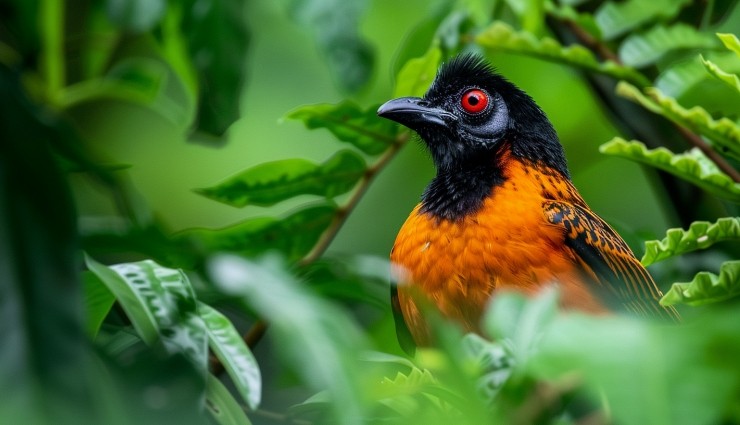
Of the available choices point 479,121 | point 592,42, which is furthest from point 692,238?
point 479,121

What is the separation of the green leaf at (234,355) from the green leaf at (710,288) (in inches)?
29.1

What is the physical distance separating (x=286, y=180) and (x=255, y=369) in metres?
1.05

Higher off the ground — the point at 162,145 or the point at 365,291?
the point at 365,291

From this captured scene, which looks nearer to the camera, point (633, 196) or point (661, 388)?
point (661, 388)

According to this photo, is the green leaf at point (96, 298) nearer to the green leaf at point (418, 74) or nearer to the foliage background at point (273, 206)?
the foliage background at point (273, 206)

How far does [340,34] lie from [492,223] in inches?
27.3

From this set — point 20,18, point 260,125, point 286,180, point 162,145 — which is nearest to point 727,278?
point 286,180

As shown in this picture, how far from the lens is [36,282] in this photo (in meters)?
1.34

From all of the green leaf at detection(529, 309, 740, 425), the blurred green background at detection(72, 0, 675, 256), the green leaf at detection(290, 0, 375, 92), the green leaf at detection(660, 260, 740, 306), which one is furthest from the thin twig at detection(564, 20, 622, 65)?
the green leaf at detection(529, 309, 740, 425)

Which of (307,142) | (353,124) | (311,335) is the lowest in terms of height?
(307,142)

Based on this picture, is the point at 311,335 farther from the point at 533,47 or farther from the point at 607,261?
the point at 607,261

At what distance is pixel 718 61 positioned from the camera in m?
2.72

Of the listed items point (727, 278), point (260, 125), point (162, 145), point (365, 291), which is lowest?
point (162, 145)

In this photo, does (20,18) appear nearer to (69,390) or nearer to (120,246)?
(120,246)
